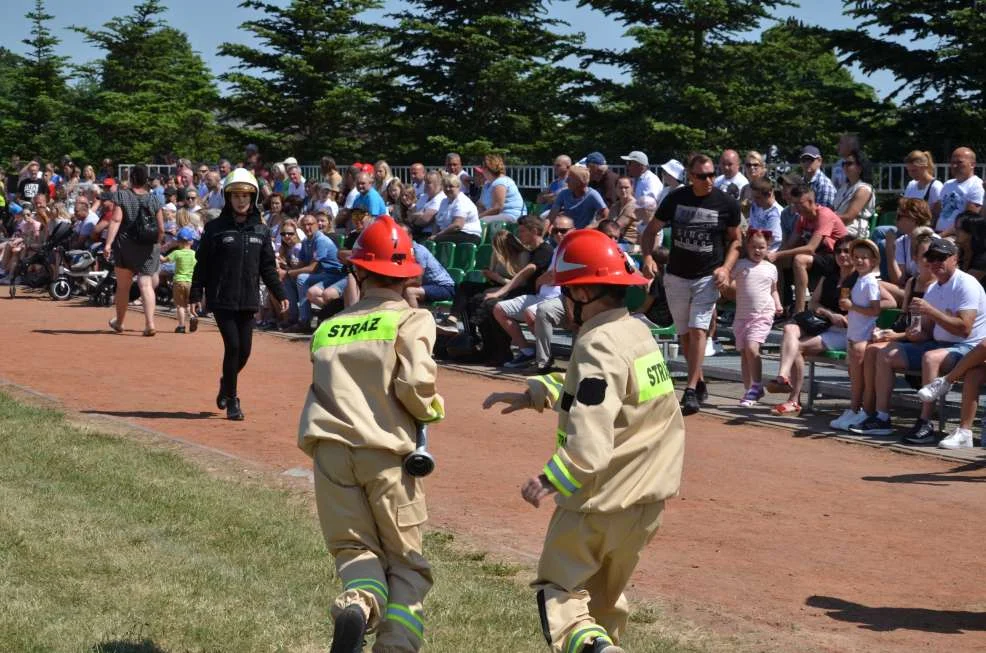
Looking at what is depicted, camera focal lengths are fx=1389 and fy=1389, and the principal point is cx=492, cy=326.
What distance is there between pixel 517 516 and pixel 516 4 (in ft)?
102

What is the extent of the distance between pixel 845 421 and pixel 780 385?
0.82m

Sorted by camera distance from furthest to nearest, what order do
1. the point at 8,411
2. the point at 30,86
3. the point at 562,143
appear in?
the point at 30,86 < the point at 562,143 < the point at 8,411

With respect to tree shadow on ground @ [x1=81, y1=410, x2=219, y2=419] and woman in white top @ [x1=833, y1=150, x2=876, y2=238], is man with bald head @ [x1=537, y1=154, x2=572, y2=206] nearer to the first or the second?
woman in white top @ [x1=833, y1=150, x2=876, y2=238]

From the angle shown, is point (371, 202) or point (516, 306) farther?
point (371, 202)

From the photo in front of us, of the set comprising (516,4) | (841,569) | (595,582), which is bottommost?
(841,569)

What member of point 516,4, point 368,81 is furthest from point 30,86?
point 516,4

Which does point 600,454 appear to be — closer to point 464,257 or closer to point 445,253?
point 464,257

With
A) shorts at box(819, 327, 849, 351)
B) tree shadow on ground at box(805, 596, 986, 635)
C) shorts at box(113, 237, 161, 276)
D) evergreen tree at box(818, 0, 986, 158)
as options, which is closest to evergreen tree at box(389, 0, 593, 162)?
evergreen tree at box(818, 0, 986, 158)

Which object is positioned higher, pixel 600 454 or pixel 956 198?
pixel 956 198

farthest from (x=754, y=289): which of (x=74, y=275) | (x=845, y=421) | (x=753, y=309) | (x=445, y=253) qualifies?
(x=74, y=275)

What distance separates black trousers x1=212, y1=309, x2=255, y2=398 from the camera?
38.3ft

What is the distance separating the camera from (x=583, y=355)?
5.02 meters

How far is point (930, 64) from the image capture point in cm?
2427

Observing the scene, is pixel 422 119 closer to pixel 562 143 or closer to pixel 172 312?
pixel 562 143
